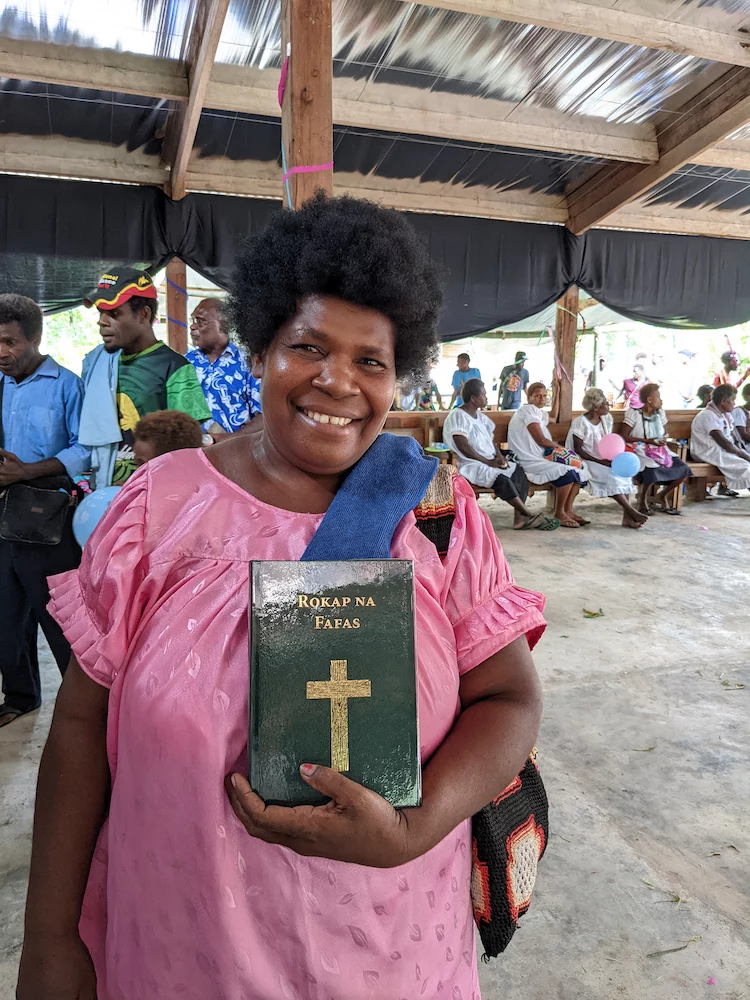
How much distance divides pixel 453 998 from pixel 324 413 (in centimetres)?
78

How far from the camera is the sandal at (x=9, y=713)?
9.23ft

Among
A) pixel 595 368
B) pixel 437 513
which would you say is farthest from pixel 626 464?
pixel 595 368

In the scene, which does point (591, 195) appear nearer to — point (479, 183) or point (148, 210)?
point (479, 183)

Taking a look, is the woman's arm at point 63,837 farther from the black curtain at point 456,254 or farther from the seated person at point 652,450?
the seated person at point 652,450

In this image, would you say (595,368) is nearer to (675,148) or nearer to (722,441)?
(722,441)

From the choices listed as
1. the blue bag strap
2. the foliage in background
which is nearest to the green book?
the blue bag strap

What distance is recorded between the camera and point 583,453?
7414mm

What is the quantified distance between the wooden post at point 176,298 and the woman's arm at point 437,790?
20.6ft

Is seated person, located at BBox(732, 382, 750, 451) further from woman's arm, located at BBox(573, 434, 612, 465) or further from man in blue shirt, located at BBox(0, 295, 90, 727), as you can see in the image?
man in blue shirt, located at BBox(0, 295, 90, 727)

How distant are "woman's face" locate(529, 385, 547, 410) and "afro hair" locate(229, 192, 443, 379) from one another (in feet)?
21.3

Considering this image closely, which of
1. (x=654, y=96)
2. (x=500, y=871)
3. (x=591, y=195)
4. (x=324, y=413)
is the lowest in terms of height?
(x=500, y=871)

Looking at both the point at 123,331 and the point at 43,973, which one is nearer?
the point at 43,973

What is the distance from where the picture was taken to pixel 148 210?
6.16m

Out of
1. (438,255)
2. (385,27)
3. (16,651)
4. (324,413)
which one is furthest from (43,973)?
(438,255)
